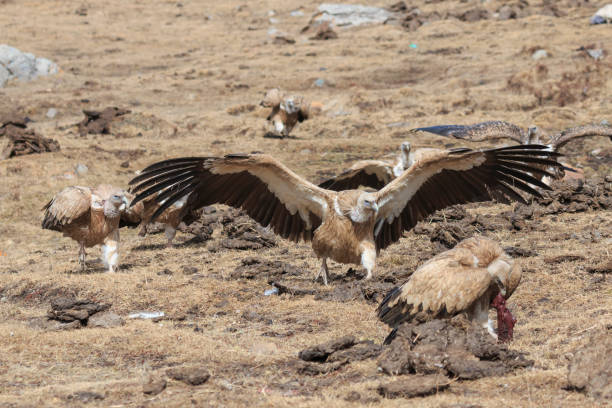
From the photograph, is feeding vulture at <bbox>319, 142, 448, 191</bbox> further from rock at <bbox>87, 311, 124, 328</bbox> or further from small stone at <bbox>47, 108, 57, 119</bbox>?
small stone at <bbox>47, 108, 57, 119</bbox>

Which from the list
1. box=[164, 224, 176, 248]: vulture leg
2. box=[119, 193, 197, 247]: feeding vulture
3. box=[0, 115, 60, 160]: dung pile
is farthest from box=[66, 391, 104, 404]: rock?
box=[0, 115, 60, 160]: dung pile

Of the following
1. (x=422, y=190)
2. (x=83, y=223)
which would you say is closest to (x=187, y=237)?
(x=83, y=223)

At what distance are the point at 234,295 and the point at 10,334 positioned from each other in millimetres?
2150

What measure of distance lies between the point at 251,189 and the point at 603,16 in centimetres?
2364

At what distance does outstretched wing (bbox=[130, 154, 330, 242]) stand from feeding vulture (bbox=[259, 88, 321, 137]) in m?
9.36

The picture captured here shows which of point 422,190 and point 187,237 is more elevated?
point 422,190

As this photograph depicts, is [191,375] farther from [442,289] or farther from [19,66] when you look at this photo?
[19,66]

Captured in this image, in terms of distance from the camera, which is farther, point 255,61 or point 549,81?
point 255,61

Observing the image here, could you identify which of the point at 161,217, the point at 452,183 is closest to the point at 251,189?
the point at 452,183

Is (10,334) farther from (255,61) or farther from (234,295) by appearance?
(255,61)

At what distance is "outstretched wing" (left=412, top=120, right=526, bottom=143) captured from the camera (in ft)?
34.1

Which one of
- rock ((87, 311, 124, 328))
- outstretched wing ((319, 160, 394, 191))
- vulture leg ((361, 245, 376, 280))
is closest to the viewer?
rock ((87, 311, 124, 328))

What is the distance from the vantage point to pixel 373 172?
10.2 m

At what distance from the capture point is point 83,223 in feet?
29.7
